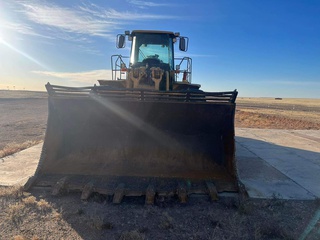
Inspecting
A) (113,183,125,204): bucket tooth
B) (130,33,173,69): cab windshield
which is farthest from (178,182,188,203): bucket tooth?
(130,33,173,69): cab windshield

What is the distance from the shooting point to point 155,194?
3.99 metres

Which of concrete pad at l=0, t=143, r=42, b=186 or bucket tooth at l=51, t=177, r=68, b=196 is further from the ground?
bucket tooth at l=51, t=177, r=68, b=196

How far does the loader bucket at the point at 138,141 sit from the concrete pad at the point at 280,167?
99 centimetres

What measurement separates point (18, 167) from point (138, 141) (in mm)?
2747

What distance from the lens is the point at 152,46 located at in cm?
785

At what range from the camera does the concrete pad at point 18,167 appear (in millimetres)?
4793

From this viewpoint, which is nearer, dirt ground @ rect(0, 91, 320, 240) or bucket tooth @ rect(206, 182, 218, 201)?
dirt ground @ rect(0, 91, 320, 240)

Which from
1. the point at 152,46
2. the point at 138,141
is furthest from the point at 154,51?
the point at 138,141

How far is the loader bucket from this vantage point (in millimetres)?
4273

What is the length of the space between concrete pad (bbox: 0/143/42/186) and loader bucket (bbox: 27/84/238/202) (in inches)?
32.2

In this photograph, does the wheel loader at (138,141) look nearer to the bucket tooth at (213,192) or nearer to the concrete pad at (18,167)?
the bucket tooth at (213,192)

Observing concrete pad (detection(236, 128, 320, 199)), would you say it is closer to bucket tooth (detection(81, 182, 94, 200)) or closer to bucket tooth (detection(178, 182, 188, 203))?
bucket tooth (detection(178, 182, 188, 203))

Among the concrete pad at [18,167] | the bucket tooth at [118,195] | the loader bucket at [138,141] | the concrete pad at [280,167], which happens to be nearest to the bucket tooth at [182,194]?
the loader bucket at [138,141]

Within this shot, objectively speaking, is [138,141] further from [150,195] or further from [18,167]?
[18,167]
